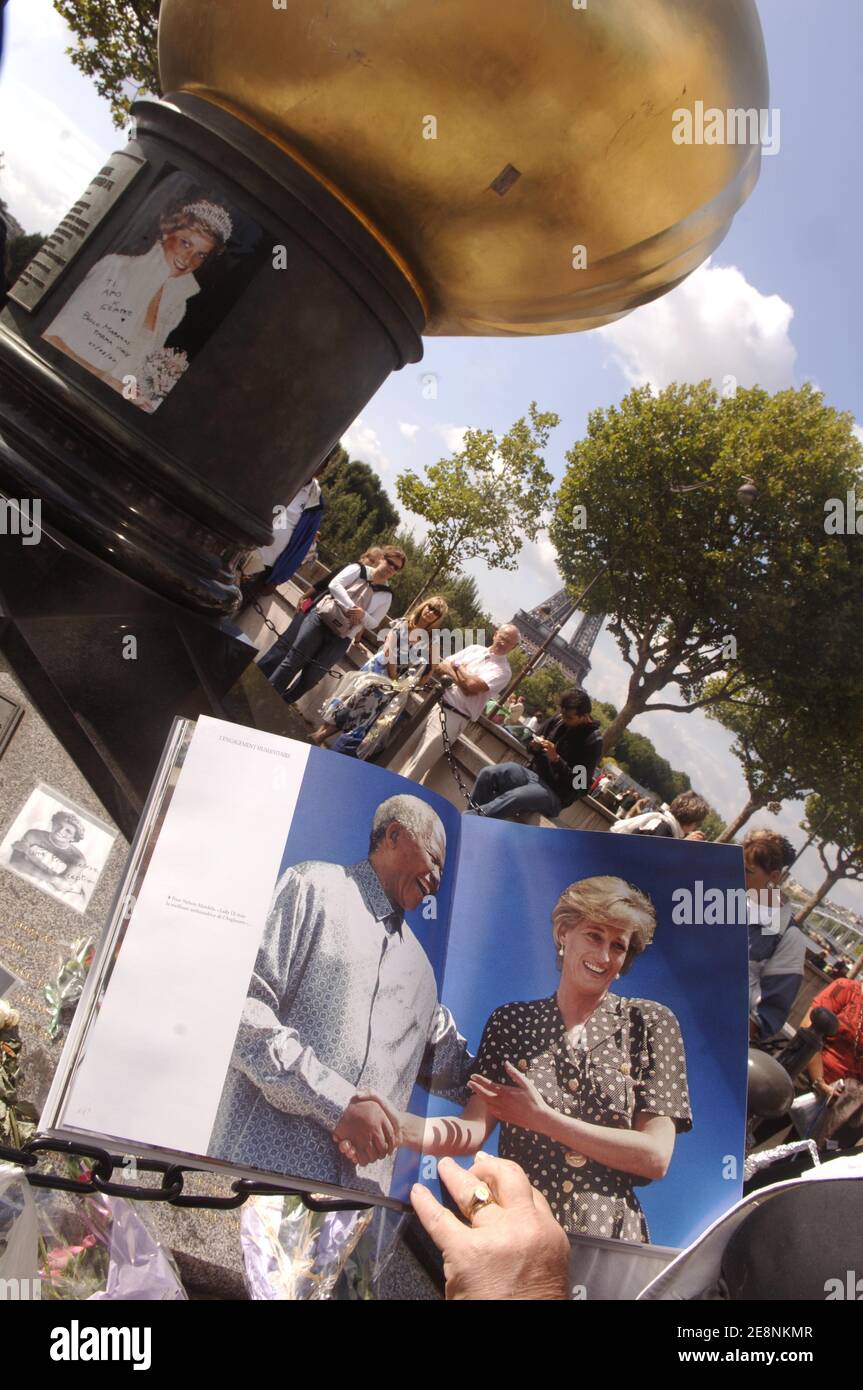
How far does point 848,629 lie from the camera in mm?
22031

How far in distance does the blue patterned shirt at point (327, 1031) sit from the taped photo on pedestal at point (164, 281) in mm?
2505

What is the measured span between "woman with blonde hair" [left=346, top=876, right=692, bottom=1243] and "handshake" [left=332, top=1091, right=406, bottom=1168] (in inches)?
0.8

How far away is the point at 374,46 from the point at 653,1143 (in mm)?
3613

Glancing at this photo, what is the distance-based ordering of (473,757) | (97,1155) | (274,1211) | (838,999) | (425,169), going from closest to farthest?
1. (97,1155)
2. (274,1211)
3. (425,169)
4. (838,999)
5. (473,757)

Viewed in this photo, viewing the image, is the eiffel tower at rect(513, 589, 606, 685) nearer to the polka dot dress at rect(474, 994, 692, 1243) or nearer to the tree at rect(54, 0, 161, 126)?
the tree at rect(54, 0, 161, 126)

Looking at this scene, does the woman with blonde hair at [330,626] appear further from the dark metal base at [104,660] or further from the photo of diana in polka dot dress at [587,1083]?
the photo of diana in polka dot dress at [587,1083]

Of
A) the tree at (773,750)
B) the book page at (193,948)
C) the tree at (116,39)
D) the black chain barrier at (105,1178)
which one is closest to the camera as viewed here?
the book page at (193,948)

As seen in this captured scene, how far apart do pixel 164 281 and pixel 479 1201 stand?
3290mm

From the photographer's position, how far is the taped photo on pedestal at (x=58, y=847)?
2037 millimetres

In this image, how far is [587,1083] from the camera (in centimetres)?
152

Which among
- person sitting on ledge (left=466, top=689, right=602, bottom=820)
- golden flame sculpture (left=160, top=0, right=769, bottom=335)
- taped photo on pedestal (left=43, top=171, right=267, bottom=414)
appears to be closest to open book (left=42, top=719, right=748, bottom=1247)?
taped photo on pedestal (left=43, top=171, right=267, bottom=414)

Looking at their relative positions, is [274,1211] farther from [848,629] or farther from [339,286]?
[848,629]

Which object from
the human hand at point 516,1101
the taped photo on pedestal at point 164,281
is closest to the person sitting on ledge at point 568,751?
the taped photo on pedestal at point 164,281
